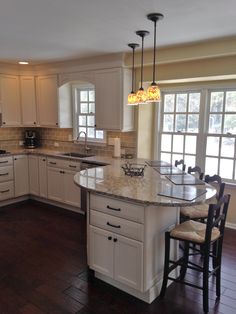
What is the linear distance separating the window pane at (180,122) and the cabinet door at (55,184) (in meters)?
2.03

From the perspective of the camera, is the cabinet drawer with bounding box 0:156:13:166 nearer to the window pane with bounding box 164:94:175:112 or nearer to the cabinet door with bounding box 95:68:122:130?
the cabinet door with bounding box 95:68:122:130

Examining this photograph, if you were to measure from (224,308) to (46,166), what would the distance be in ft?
11.4

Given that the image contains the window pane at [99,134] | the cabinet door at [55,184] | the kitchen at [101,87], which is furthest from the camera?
the window pane at [99,134]

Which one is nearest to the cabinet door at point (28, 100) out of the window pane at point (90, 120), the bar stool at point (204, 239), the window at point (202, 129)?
the window pane at point (90, 120)

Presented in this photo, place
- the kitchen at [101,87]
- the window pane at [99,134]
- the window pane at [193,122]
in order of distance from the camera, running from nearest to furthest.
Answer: the kitchen at [101,87] → the window pane at [193,122] → the window pane at [99,134]

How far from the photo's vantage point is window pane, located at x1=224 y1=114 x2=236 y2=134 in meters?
3.83

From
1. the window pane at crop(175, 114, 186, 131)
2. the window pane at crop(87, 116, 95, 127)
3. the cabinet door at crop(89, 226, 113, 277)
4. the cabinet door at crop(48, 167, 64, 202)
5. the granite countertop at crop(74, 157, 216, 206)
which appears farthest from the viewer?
the window pane at crop(87, 116, 95, 127)

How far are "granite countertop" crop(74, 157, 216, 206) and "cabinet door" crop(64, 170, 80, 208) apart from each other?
1271mm

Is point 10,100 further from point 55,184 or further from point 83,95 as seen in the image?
point 55,184

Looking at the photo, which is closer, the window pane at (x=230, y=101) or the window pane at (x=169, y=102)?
the window pane at (x=230, y=101)

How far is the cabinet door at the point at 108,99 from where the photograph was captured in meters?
4.09

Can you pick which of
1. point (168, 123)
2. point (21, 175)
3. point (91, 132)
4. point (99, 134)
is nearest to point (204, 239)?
point (168, 123)

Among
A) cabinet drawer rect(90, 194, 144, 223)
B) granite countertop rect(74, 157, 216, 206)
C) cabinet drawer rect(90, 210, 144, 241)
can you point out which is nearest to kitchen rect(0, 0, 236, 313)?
granite countertop rect(74, 157, 216, 206)

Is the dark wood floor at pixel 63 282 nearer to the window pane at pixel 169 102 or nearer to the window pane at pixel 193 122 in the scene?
the window pane at pixel 193 122
